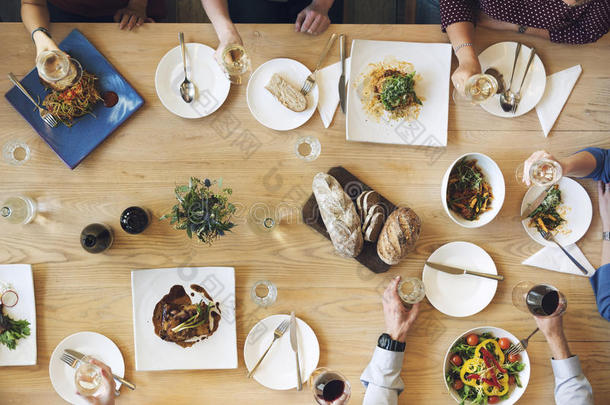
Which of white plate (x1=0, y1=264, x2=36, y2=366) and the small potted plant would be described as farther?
white plate (x1=0, y1=264, x2=36, y2=366)

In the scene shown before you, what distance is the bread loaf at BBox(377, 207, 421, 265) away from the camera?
1.49 meters

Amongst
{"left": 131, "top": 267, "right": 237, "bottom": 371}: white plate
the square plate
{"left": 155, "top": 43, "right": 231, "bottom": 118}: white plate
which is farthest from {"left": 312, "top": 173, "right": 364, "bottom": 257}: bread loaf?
the square plate

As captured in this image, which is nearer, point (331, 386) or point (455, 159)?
point (331, 386)

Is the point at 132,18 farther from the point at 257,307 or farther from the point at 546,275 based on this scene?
the point at 546,275

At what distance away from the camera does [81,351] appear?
158cm

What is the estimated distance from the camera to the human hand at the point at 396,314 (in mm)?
1537

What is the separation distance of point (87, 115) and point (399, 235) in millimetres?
1295

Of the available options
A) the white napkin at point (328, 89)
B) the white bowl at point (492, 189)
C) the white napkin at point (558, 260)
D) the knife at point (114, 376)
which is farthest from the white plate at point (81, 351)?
the white napkin at point (558, 260)

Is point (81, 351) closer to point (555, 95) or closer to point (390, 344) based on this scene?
point (390, 344)

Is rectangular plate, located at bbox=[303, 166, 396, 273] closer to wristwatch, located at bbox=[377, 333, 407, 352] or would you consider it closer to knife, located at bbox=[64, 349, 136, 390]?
wristwatch, located at bbox=[377, 333, 407, 352]

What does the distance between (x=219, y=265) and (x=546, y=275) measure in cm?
130

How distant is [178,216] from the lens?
143cm

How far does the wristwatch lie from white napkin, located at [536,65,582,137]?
40.4 inches

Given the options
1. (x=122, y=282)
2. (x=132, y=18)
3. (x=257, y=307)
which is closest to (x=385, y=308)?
(x=257, y=307)
